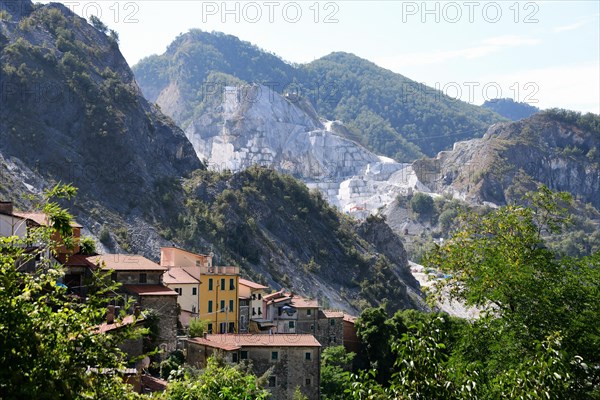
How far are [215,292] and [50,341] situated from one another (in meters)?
46.7

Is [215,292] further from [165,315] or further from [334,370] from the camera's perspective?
[165,315]

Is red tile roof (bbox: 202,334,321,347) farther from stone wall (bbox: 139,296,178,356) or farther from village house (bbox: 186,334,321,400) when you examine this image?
stone wall (bbox: 139,296,178,356)

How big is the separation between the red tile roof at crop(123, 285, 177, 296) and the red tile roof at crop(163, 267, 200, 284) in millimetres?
6788

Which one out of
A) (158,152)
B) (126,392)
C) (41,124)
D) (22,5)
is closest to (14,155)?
(41,124)

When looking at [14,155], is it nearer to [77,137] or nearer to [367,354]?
[77,137]

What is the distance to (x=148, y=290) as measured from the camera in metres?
47.2

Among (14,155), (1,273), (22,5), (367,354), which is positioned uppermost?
(22,5)

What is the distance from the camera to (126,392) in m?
14.6

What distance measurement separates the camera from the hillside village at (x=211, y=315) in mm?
42312

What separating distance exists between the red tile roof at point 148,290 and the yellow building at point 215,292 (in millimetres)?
9449

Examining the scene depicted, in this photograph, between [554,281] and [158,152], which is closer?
[554,281]

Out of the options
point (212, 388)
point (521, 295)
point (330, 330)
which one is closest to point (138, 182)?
point (330, 330)

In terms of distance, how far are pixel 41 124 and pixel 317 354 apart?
3262 inches

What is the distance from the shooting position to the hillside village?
1666 inches
